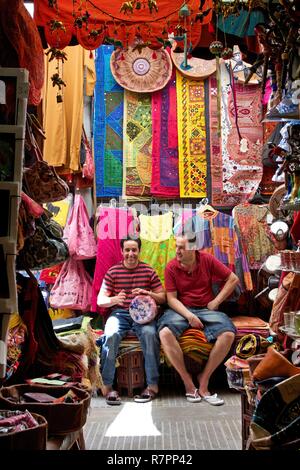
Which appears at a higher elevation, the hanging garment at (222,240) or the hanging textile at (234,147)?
the hanging textile at (234,147)

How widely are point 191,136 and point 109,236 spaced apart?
155 centimetres

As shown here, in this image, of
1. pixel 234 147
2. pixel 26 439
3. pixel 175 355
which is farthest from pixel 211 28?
pixel 26 439

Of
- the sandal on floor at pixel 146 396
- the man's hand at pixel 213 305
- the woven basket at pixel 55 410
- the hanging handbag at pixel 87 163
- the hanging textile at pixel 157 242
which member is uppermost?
the hanging handbag at pixel 87 163

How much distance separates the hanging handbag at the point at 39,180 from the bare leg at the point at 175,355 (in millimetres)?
2507

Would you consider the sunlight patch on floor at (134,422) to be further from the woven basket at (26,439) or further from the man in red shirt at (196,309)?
the woven basket at (26,439)

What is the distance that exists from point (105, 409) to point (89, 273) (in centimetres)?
204

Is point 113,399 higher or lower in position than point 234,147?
lower

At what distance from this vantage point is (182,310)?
4.95 m

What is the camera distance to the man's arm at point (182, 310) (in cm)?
485

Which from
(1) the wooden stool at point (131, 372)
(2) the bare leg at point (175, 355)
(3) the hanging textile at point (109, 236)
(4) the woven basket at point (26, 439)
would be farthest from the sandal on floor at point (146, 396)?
(4) the woven basket at point (26, 439)

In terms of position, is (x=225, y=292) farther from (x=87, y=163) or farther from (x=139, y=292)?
(x=87, y=163)

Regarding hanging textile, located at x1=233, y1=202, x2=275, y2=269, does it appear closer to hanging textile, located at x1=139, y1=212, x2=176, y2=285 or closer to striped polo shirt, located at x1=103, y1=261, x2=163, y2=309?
hanging textile, located at x1=139, y1=212, x2=176, y2=285

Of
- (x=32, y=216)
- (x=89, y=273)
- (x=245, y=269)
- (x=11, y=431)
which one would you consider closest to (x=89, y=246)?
(x=89, y=273)

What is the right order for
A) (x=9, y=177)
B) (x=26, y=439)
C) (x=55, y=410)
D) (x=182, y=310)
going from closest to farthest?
(x=9, y=177) < (x=26, y=439) < (x=55, y=410) < (x=182, y=310)
